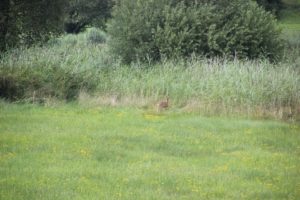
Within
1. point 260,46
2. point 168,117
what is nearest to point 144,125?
point 168,117

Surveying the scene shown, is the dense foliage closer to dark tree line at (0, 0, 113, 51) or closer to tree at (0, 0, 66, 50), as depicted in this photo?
dark tree line at (0, 0, 113, 51)

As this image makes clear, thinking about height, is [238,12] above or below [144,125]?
above

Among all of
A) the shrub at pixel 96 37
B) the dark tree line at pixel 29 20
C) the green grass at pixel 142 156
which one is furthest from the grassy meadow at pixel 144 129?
the shrub at pixel 96 37

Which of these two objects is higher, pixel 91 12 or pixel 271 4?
pixel 271 4

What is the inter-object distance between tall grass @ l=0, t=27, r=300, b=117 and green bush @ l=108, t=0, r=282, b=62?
322 cm

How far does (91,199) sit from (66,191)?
0.51 meters

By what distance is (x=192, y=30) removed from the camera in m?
23.8

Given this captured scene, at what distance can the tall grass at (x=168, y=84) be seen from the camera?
16.7m

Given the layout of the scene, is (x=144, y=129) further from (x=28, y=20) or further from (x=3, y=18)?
(x=28, y=20)

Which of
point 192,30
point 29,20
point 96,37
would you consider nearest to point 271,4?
point 96,37

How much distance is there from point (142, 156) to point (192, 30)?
45.6 ft

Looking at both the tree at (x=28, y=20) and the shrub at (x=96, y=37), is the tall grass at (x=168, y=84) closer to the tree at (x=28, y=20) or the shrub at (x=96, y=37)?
the tree at (x=28, y=20)

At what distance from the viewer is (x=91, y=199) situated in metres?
7.98

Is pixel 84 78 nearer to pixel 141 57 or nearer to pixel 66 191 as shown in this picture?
pixel 141 57
